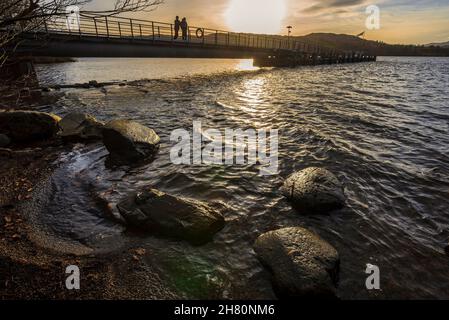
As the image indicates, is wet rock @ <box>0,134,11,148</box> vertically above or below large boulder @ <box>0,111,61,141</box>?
below

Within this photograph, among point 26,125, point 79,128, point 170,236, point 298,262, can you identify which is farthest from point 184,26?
point 298,262

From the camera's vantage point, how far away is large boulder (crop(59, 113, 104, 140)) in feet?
34.0

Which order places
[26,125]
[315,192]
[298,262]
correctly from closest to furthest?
[298,262] < [315,192] < [26,125]

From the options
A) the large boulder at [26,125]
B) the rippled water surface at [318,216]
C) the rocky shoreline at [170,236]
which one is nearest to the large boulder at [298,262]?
the rocky shoreline at [170,236]

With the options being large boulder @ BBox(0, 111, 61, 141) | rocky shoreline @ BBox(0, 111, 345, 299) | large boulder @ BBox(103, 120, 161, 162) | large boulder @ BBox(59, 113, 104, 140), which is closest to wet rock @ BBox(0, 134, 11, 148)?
large boulder @ BBox(0, 111, 61, 141)

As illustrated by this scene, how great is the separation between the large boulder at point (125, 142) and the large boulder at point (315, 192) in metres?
4.91

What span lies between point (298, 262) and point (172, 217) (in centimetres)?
245

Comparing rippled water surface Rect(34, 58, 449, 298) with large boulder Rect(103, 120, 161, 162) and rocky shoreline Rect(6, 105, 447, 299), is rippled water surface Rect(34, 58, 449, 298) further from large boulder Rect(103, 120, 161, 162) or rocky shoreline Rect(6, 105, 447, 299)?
large boulder Rect(103, 120, 161, 162)

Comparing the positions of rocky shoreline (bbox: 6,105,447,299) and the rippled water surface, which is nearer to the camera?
rocky shoreline (bbox: 6,105,447,299)

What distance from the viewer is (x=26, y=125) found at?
9.88 m

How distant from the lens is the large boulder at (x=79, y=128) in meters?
10.4

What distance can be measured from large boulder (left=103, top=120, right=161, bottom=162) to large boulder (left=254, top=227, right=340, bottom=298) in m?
5.53

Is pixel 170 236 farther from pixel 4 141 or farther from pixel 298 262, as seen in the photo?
pixel 4 141

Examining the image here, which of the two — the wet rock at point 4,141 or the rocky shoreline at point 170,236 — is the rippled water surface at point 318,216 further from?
the wet rock at point 4,141
